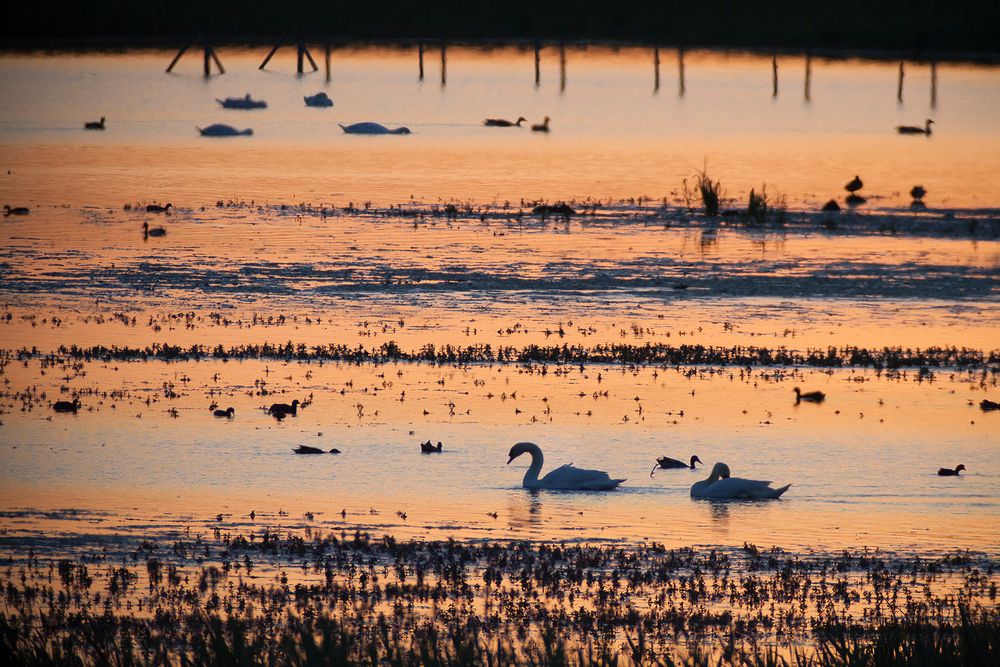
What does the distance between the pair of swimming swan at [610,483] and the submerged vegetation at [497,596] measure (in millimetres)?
1505

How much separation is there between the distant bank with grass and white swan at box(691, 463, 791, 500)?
61.3 meters

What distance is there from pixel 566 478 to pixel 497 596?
3254 millimetres

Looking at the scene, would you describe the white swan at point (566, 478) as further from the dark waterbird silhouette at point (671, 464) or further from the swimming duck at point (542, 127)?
the swimming duck at point (542, 127)

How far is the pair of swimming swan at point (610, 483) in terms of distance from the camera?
1302 centimetres

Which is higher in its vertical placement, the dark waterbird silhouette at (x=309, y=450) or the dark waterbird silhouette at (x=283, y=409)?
the dark waterbird silhouette at (x=283, y=409)

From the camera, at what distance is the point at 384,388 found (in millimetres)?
16906

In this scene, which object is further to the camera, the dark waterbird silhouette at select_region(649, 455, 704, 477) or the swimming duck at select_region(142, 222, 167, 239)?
the swimming duck at select_region(142, 222, 167, 239)

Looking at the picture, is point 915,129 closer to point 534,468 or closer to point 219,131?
point 219,131

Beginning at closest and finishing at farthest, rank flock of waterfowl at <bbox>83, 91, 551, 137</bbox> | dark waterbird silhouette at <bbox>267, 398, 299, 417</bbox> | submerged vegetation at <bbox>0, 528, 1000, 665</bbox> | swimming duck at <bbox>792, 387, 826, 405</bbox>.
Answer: submerged vegetation at <bbox>0, 528, 1000, 665</bbox>, dark waterbird silhouette at <bbox>267, 398, 299, 417</bbox>, swimming duck at <bbox>792, 387, 826, 405</bbox>, flock of waterfowl at <bbox>83, 91, 551, 137</bbox>

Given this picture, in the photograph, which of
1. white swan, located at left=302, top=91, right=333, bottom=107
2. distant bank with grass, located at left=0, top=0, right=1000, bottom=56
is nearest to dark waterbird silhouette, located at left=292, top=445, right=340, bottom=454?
white swan, located at left=302, top=91, right=333, bottom=107

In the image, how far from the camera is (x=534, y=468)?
1345 cm

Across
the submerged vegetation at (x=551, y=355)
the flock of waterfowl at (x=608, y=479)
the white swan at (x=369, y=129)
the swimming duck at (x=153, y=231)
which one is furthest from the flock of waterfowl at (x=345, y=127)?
the flock of waterfowl at (x=608, y=479)

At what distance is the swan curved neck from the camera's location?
44.2ft

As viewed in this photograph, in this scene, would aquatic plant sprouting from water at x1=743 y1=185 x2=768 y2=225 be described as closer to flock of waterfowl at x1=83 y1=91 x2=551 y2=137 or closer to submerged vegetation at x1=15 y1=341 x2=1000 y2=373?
submerged vegetation at x1=15 y1=341 x2=1000 y2=373
